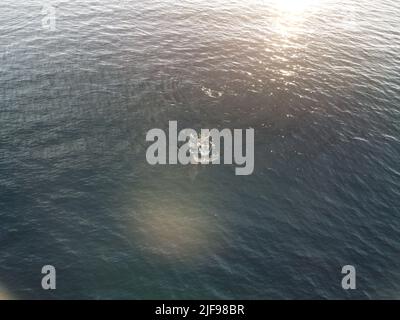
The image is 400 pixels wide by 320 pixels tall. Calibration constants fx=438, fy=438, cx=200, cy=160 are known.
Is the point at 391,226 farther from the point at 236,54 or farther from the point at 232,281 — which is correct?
the point at 236,54

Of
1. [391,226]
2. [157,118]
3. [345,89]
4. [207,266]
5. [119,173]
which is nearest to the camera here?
[207,266]

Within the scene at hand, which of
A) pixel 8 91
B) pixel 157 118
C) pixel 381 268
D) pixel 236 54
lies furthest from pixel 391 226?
pixel 8 91
